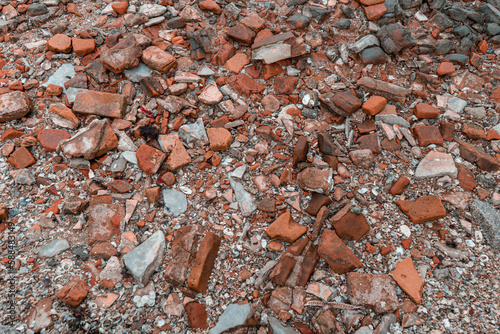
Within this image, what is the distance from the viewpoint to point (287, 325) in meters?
1.99

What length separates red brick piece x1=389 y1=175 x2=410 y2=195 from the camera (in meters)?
2.48

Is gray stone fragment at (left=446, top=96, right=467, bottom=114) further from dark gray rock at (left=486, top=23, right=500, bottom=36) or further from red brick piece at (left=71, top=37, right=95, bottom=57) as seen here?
red brick piece at (left=71, top=37, right=95, bottom=57)

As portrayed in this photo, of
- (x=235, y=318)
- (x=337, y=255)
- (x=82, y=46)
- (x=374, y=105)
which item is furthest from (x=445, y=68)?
(x=82, y=46)

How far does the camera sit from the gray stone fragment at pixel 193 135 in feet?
8.73

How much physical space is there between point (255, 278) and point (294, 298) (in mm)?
307

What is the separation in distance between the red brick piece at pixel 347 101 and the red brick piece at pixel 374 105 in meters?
0.08

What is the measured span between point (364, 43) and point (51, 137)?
124 inches

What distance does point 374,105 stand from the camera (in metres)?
2.74

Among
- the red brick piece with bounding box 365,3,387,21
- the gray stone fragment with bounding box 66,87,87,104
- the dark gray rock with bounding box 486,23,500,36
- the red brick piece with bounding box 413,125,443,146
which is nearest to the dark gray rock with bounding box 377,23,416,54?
the red brick piece with bounding box 365,3,387,21

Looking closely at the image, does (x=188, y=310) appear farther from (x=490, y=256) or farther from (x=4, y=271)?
(x=490, y=256)

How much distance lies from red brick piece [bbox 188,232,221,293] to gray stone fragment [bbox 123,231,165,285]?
0.97 feet

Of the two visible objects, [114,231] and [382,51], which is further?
[382,51]

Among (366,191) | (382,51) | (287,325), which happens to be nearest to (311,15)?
(382,51)

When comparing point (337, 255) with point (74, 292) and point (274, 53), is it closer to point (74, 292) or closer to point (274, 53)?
point (74, 292)
